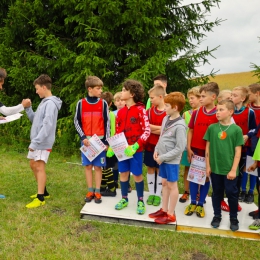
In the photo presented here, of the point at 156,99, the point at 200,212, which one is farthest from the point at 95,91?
the point at 200,212

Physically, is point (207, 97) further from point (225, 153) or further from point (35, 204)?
point (35, 204)

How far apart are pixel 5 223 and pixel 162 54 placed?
5.59 meters

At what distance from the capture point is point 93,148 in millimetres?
4512

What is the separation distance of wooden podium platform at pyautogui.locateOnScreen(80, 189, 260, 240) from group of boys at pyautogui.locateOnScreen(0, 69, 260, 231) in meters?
0.08

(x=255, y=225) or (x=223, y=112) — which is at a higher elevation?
(x=223, y=112)

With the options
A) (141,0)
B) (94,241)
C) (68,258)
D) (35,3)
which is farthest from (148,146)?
(35,3)

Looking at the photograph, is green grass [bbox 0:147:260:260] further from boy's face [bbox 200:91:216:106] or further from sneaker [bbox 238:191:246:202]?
boy's face [bbox 200:91:216:106]

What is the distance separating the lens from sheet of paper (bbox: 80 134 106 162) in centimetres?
450

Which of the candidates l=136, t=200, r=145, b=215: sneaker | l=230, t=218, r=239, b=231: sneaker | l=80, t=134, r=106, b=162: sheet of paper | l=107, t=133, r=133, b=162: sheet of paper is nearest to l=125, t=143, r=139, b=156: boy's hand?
l=107, t=133, r=133, b=162: sheet of paper

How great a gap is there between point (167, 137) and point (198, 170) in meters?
0.74

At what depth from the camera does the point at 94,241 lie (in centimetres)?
366

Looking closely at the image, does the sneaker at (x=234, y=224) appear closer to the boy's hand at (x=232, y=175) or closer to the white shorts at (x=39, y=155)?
the boy's hand at (x=232, y=175)

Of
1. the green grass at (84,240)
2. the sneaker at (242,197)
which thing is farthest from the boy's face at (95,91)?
the sneaker at (242,197)

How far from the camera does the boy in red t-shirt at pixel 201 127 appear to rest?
4.06m
